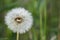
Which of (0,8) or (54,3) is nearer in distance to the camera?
(0,8)

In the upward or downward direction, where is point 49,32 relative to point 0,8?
downward

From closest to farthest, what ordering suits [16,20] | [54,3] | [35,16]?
[16,20]
[35,16]
[54,3]

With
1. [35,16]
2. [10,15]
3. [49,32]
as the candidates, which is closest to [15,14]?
[10,15]

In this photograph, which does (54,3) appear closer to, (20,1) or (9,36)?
(20,1)

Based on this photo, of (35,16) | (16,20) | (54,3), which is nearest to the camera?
(16,20)
